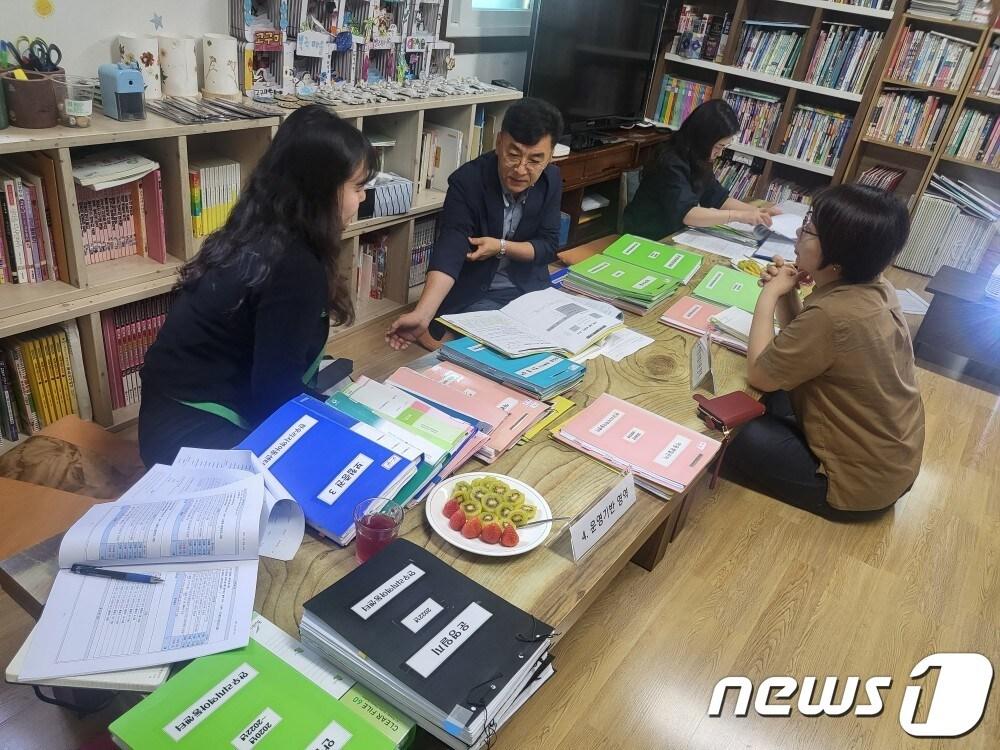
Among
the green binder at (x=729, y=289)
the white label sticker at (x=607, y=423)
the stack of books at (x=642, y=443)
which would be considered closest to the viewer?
the stack of books at (x=642, y=443)

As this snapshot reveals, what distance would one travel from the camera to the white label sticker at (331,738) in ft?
2.74

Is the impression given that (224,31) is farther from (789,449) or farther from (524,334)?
(789,449)

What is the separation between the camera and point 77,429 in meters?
1.72

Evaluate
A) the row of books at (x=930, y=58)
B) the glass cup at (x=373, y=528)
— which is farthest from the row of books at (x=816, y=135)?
the glass cup at (x=373, y=528)

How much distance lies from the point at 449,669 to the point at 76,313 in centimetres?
162

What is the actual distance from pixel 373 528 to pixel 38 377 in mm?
1471

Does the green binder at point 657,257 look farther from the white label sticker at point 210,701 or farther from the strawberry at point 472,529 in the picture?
the white label sticker at point 210,701

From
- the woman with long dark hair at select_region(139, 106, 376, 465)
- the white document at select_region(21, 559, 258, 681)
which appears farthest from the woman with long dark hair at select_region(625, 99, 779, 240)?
the white document at select_region(21, 559, 258, 681)

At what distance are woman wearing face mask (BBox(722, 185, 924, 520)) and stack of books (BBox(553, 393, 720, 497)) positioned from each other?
41 centimetres

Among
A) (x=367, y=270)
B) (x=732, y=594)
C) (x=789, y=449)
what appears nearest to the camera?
(x=732, y=594)

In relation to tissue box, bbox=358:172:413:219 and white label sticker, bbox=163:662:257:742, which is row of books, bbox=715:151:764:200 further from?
white label sticker, bbox=163:662:257:742

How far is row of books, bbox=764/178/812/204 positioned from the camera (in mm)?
4668

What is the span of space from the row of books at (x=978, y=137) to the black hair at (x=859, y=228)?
3006 millimetres

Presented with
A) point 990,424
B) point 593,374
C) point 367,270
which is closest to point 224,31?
point 367,270
